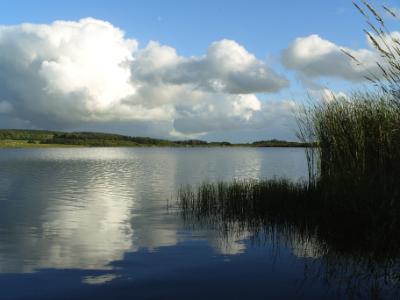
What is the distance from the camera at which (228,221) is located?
16.7 m

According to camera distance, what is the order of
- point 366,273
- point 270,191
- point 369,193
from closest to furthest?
point 366,273
point 369,193
point 270,191

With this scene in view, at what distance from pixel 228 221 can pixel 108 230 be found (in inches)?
180

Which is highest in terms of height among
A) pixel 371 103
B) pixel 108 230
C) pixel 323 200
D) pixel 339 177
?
pixel 371 103

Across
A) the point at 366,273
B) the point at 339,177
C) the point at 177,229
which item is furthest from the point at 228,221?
the point at 366,273

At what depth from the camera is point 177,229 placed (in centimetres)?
1595

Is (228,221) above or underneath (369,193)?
underneath

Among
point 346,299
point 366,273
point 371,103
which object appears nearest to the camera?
point 346,299

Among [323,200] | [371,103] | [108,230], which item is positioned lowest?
[108,230]

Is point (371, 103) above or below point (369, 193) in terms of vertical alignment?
above

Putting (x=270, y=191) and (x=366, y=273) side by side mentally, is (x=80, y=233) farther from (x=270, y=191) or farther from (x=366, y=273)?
(x=366, y=273)

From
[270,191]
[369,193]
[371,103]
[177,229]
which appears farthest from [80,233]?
[371,103]

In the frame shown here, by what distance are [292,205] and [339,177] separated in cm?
347

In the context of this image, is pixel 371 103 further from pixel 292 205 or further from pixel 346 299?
pixel 346 299

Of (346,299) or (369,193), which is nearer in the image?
(346,299)
